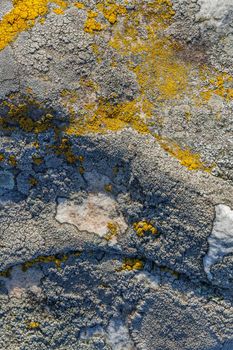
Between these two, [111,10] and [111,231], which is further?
[111,10]

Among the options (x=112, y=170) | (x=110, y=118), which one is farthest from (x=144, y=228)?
(x=110, y=118)

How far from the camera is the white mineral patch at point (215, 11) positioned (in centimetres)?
530

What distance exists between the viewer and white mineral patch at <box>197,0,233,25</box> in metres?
5.30

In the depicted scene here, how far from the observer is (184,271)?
4.99m

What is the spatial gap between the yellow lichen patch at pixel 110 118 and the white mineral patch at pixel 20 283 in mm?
1553

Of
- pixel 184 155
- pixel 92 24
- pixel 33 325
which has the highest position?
pixel 92 24

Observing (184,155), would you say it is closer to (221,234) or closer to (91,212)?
(221,234)

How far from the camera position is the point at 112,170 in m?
5.14

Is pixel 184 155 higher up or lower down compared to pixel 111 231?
higher up

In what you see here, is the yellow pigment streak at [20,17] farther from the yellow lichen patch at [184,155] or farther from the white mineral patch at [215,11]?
the yellow lichen patch at [184,155]

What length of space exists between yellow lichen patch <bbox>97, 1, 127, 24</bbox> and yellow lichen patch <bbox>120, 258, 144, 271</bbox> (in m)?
2.47

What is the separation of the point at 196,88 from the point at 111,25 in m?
1.10

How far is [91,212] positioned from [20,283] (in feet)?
3.52

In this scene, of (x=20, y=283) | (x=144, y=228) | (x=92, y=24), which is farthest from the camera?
(x=20, y=283)
